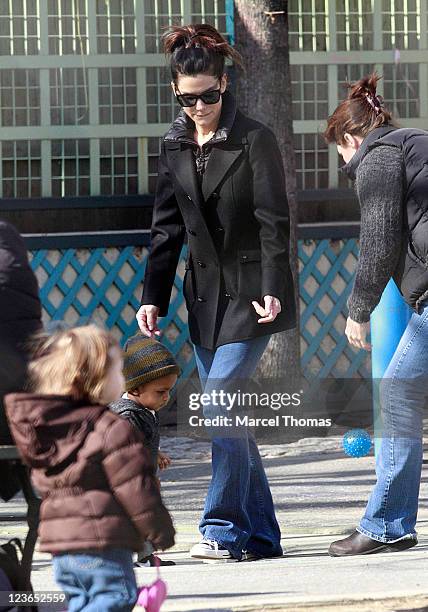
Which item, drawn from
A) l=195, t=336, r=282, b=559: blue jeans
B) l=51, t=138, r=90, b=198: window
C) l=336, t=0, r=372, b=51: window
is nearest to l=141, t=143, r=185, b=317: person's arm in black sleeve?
l=195, t=336, r=282, b=559: blue jeans

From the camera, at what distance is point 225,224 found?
5832 mm

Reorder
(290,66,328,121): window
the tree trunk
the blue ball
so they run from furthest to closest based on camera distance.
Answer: (290,66,328,121): window < the tree trunk < the blue ball

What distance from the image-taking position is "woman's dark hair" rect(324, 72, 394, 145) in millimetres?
5801

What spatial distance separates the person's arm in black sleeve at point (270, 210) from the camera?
18.9 ft

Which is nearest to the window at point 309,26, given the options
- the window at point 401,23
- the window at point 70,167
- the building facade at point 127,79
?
the building facade at point 127,79

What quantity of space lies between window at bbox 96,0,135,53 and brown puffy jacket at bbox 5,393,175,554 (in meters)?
6.42

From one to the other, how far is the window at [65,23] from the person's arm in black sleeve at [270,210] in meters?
4.80

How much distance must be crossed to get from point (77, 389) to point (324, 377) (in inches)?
254

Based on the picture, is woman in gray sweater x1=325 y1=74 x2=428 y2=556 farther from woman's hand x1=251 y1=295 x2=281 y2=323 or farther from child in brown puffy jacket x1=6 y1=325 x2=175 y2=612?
child in brown puffy jacket x1=6 y1=325 x2=175 y2=612

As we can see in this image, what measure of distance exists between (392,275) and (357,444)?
176 cm

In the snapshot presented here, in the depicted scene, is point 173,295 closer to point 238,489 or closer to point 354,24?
point 354,24

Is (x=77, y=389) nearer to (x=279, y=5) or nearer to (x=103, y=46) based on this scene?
(x=279, y=5)

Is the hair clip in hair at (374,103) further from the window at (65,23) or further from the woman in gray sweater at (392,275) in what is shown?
the window at (65,23)

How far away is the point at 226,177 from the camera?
19.0 ft
